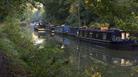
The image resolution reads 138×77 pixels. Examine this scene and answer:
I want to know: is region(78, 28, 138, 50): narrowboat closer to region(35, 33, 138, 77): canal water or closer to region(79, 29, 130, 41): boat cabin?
region(79, 29, 130, 41): boat cabin

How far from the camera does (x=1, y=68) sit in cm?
682

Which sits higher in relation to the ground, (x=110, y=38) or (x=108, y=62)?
(x=110, y=38)

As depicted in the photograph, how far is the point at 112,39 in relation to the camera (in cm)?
2814

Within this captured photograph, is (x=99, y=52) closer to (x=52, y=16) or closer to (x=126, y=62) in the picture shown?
(x=126, y=62)

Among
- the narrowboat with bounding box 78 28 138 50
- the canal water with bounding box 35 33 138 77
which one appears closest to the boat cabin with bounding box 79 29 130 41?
the narrowboat with bounding box 78 28 138 50

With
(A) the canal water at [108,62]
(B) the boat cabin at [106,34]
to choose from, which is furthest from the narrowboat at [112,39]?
(A) the canal water at [108,62]

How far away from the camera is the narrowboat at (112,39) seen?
26891 millimetres

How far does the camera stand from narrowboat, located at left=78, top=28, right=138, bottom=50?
26.9 m

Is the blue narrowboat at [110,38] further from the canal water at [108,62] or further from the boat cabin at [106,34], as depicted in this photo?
the canal water at [108,62]

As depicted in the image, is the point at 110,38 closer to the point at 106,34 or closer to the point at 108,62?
the point at 106,34

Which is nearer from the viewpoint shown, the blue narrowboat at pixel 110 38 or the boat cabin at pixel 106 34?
the blue narrowboat at pixel 110 38

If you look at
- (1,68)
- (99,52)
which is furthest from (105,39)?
(1,68)

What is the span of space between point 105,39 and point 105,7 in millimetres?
25262

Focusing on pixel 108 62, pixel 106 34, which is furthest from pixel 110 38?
pixel 108 62
